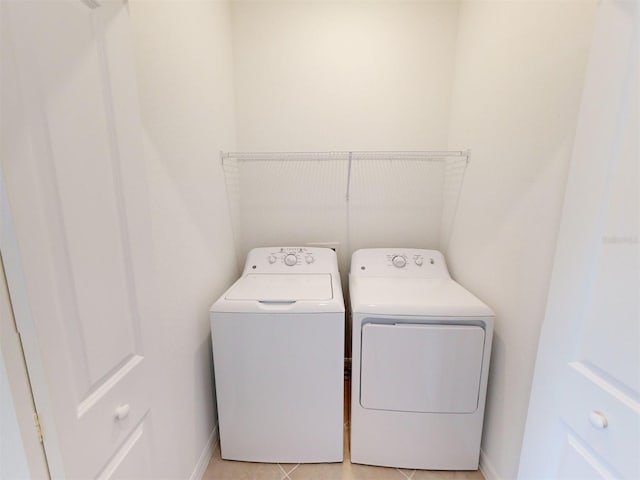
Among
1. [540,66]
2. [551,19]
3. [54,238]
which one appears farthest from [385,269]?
[54,238]

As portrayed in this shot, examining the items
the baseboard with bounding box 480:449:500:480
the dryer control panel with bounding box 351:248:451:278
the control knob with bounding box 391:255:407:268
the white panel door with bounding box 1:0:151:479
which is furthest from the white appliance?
the baseboard with bounding box 480:449:500:480

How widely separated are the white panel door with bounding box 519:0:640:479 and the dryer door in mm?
552

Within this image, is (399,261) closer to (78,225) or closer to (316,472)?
(316,472)

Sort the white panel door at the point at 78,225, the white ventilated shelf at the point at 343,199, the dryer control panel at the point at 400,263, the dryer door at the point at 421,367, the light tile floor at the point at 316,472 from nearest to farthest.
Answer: the white panel door at the point at 78,225, the dryer door at the point at 421,367, the light tile floor at the point at 316,472, the dryer control panel at the point at 400,263, the white ventilated shelf at the point at 343,199

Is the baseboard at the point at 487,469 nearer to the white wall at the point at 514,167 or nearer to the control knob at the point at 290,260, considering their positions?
the white wall at the point at 514,167

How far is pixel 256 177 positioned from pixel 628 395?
209 cm

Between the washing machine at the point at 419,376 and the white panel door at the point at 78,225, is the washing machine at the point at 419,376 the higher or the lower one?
the lower one

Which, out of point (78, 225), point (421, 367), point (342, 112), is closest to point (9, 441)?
point (78, 225)

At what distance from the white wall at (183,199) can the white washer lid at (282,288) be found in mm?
195

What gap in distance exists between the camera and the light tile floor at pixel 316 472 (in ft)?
5.21

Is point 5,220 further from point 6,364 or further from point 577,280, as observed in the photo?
point 577,280

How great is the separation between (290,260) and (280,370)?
0.72m

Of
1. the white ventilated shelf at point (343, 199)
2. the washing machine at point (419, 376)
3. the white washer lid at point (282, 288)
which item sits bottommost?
the washing machine at point (419, 376)

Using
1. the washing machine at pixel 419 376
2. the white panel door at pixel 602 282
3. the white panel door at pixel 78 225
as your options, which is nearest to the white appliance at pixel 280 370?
the washing machine at pixel 419 376
